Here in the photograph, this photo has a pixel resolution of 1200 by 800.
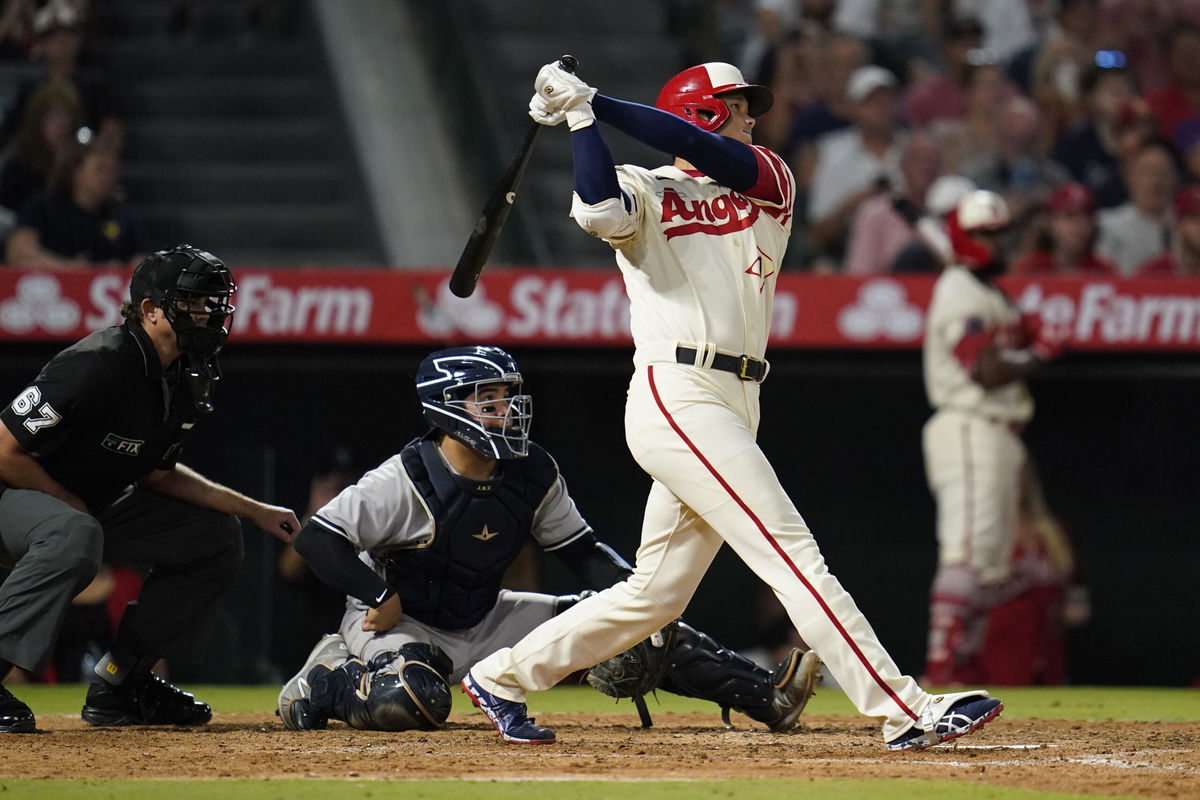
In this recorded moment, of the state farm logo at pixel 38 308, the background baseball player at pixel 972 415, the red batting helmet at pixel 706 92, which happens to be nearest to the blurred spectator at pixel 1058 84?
the background baseball player at pixel 972 415

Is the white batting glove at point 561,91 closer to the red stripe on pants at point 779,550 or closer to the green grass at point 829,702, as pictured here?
the red stripe on pants at point 779,550

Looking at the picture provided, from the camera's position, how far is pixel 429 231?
8.52 meters

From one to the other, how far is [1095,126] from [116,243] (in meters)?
4.66

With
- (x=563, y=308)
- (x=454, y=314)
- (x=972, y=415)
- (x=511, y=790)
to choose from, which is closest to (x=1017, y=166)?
(x=972, y=415)

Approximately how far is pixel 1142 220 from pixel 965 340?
1.67 m

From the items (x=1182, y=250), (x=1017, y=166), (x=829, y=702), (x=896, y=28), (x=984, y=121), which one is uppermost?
(x=896, y=28)

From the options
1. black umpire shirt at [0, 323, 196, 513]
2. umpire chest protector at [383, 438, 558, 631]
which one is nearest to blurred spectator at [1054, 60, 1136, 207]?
umpire chest protector at [383, 438, 558, 631]

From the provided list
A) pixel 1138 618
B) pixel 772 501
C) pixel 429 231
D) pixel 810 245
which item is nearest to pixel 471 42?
pixel 429 231

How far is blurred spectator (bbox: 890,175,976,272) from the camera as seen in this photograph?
743cm

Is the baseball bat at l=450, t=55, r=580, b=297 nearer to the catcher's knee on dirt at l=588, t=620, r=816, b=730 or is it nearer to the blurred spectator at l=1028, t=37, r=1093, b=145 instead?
the catcher's knee on dirt at l=588, t=620, r=816, b=730

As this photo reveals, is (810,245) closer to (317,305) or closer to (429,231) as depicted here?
(429,231)

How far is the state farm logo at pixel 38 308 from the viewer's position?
684cm

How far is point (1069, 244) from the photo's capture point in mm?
7574

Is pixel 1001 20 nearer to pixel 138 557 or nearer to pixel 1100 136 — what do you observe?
pixel 1100 136
